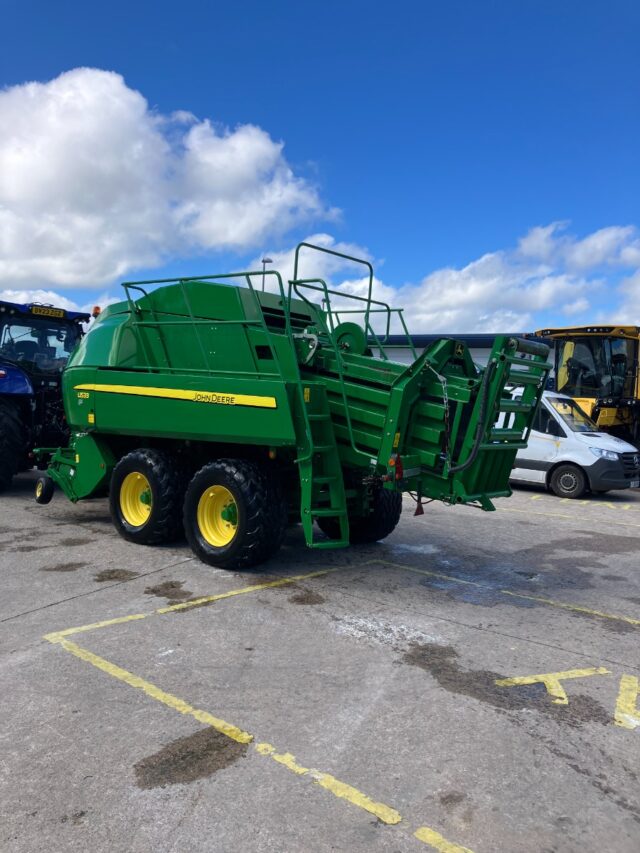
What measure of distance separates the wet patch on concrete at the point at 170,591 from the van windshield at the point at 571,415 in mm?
8668

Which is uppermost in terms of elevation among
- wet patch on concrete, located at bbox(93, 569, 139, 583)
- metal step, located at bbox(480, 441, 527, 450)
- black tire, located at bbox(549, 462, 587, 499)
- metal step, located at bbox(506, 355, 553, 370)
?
metal step, located at bbox(506, 355, 553, 370)

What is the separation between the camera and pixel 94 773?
10.1 feet

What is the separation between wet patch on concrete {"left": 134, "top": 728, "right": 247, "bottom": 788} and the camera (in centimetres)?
305

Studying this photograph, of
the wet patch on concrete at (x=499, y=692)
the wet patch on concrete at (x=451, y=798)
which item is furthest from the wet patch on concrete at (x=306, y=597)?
the wet patch on concrete at (x=451, y=798)

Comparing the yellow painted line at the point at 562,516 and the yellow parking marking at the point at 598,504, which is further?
the yellow parking marking at the point at 598,504

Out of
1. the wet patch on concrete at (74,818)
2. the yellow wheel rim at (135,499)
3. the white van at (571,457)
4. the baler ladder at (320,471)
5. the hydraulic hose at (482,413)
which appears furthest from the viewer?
the white van at (571,457)

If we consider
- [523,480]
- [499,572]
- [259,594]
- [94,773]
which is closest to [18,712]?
[94,773]

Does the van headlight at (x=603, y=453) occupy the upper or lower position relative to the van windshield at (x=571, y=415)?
lower

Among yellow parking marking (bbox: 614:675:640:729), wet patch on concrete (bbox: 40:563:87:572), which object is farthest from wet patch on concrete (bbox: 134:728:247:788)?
wet patch on concrete (bbox: 40:563:87:572)

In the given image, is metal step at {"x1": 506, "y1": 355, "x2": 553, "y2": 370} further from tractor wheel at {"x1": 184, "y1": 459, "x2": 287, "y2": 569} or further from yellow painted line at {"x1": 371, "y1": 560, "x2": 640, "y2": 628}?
tractor wheel at {"x1": 184, "y1": 459, "x2": 287, "y2": 569}

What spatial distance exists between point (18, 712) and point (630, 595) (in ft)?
16.6

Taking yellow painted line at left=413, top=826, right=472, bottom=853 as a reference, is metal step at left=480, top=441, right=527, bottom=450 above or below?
above

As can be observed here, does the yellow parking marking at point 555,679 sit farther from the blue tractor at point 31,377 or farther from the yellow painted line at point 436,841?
the blue tractor at point 31,377

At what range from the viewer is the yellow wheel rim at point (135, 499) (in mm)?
7195
